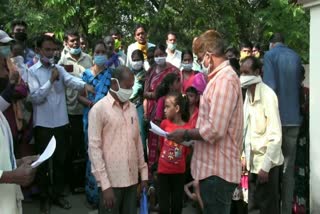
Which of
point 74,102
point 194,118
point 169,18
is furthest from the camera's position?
point 169,18

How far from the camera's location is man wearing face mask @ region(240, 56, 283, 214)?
16.7 feet

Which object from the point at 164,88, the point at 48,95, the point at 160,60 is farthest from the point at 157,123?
the point at 48,95

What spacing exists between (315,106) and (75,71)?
140 inches

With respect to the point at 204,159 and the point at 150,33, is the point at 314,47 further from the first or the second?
the point at 150,33

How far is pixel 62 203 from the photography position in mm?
6566

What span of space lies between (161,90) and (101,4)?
794cm

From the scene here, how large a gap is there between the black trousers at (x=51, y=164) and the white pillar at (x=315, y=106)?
312 centimetres

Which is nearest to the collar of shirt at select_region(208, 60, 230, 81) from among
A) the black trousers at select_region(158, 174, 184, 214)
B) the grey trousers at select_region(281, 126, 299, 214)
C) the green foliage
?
the black trousers at select_region(158, 174, 184, 214)

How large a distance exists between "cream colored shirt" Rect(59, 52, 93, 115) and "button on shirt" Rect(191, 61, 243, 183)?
3.42m

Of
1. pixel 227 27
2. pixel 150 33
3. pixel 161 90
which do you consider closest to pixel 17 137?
pixel 161 90

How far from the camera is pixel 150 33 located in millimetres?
13484

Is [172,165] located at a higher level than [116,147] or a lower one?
lower

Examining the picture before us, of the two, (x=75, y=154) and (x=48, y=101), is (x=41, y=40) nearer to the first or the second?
(x=48, y=101)

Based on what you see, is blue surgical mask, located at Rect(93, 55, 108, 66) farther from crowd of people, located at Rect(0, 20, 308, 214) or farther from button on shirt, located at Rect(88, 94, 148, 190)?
button on shirt, located at Rect(88, 94, 148, 190)
